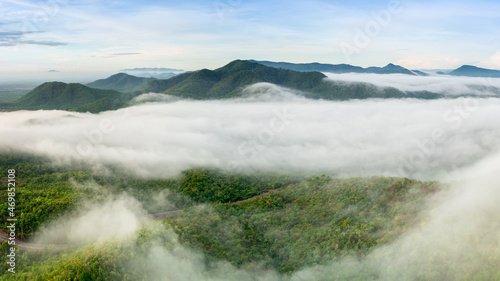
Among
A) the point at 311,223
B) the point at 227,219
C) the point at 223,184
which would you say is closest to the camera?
the point at 311,223

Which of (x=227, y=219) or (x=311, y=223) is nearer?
(x=311, y=223)

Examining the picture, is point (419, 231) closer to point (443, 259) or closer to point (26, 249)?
point (443, 259)

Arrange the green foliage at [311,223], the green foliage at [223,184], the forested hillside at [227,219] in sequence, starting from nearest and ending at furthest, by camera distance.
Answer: the forested hillside at [227,219] < the green foliage at [311,223] < the green foliage at [223,184]

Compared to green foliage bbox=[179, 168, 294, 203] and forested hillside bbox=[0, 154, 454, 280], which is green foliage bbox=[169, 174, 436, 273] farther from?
green foliage bbox=[179, 168, 294, 203]

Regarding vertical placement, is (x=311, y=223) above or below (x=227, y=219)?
above

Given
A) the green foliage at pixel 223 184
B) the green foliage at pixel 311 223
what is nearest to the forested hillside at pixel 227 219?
the green foliage at pixel 311 223

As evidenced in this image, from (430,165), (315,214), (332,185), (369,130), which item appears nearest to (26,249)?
(315,214)

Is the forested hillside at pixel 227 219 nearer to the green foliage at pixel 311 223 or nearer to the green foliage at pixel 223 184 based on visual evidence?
the green foliage at pixel 311 223

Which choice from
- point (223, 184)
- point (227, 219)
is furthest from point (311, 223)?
point (223, 184)

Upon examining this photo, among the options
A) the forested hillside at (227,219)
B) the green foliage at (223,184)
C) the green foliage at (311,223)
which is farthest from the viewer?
the green foliage at (223,184)

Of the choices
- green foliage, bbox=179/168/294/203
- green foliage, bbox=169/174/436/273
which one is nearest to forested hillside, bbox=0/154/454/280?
green foliage, bbox=169/174/436/273

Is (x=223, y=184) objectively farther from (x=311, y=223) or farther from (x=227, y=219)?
(x=311, y=223)

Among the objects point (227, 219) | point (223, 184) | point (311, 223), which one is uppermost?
point (223, 184)
